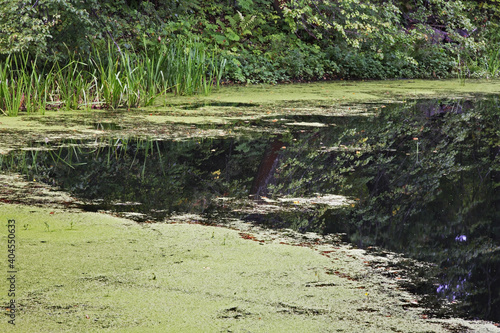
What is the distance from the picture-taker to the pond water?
8.60 ft


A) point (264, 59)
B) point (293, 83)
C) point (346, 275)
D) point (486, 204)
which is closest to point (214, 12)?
point (264, 59)

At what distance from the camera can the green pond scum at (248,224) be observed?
1899 mm

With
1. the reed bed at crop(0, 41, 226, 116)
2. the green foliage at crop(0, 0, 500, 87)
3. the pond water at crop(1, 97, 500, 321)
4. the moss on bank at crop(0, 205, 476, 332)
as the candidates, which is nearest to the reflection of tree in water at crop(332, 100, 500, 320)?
the pond water at crop(1, 97, 500, 321)

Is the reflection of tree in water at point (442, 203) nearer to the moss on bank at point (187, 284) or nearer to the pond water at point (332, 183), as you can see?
the pond water at point (332, 183)

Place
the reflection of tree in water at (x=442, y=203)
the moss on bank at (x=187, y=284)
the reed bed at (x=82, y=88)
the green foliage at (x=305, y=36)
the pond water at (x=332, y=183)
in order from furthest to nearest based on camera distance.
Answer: the green foliage at (x=305, y=36) < the reed bed at (x=82, y=88) < the pond water at (x=332, y=183) < the reflection of tree in water at (x=442, y=203) < the moss on bank at (x=187, y=284)

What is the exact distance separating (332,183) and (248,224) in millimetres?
1041

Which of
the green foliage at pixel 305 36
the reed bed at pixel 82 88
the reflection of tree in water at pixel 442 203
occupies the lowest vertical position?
the reflection of tree in water at pixel 442 203

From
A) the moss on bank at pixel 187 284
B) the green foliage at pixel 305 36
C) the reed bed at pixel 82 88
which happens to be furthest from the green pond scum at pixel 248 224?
the green foliage at pixel 305 36

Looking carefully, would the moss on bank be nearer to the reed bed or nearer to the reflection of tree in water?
the reflection of tree in water

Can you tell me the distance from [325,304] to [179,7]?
33.5 feet

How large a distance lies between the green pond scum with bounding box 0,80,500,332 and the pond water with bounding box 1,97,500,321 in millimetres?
14

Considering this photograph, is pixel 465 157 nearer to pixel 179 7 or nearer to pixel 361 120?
pixel 361 120

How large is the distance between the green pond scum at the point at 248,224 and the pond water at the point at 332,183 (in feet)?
0.05

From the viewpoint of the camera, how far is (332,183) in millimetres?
3684
